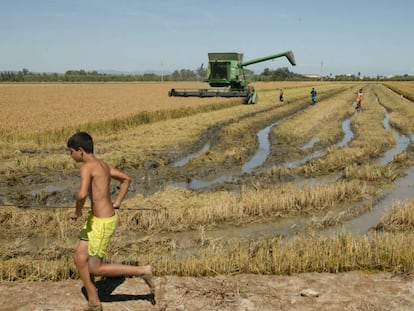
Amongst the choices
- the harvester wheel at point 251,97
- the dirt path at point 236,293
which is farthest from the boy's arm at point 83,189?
the harvester wheel at point 251,97

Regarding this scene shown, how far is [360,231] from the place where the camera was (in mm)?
7867

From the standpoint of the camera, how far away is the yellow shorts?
4090 millimetres

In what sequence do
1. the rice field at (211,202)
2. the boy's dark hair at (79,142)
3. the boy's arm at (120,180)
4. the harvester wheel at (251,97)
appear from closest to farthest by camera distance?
the boy's dark hair at (79,142) → the boy's arm at (120,180) → the rice field at (211,202) → the harvester wheel at (251,97)

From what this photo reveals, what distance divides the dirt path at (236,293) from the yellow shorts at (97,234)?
2.71 feet

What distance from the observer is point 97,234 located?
409 cm

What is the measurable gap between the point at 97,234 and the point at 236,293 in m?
1.77

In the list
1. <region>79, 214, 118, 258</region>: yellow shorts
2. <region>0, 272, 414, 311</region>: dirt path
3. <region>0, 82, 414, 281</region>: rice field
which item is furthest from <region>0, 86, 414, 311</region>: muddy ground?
<region>79, 214, 118, 258</region>: yellow shorts

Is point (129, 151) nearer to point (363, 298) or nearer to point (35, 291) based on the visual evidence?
point (35, 291)

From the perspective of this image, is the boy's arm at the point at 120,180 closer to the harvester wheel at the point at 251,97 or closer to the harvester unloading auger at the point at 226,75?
the harvester unloading auger at the point at 226,75

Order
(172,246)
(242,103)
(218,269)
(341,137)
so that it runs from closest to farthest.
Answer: (218,269) < (172,246) < (341,137) < (242,103)

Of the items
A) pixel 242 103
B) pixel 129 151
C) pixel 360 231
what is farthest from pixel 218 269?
pixel 242 103

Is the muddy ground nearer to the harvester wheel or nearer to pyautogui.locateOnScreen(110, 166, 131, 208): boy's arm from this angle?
pyautogui.locateOnScreen(110, 166, 131, 208): boy's arm

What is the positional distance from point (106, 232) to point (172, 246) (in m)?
2.69

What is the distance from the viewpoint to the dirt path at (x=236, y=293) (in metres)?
4.60
